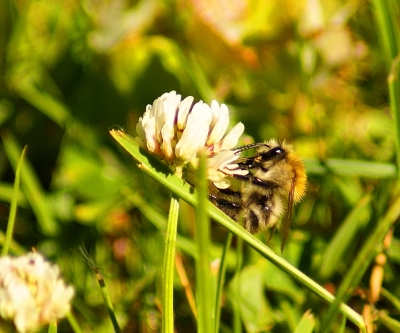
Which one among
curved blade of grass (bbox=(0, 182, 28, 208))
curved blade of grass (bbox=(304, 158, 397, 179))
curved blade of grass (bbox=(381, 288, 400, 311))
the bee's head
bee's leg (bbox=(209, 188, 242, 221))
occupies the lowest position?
curved blade of grass (bbox=(381, 288, 400, 311))

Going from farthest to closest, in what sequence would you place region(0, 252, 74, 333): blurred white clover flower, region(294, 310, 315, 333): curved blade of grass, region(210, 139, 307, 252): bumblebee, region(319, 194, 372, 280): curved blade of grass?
region(319, 194, 372, 280): curved blade of grass
region(210, 139, 307, 252): bumblebee
region(294, 310, 315, 333): curved blade of grass
region(0, 252, 74, 333): blurred white clover flower

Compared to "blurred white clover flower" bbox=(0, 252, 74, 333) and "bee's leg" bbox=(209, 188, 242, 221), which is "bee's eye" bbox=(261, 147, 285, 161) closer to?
"bee's leg" bbox=(209, 188, 242, 221)

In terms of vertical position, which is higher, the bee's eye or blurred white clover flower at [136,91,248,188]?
blurred white clover flower at [136,91,248,188]

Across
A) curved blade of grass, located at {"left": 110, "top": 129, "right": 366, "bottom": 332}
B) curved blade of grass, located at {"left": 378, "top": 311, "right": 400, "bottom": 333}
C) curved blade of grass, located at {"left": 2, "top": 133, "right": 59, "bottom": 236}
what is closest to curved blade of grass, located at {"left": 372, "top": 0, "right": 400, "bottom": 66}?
curved blade of grass, located at {"left": 378, "top": 311, "right": 400, "bottom": 333}

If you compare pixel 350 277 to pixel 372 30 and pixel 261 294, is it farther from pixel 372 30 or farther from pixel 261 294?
pixel 372 30

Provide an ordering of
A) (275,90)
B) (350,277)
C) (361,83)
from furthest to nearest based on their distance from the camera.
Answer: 1. (361,83)
2. (275,90)
3. (350,277)

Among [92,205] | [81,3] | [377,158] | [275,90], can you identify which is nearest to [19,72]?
[81,3]
